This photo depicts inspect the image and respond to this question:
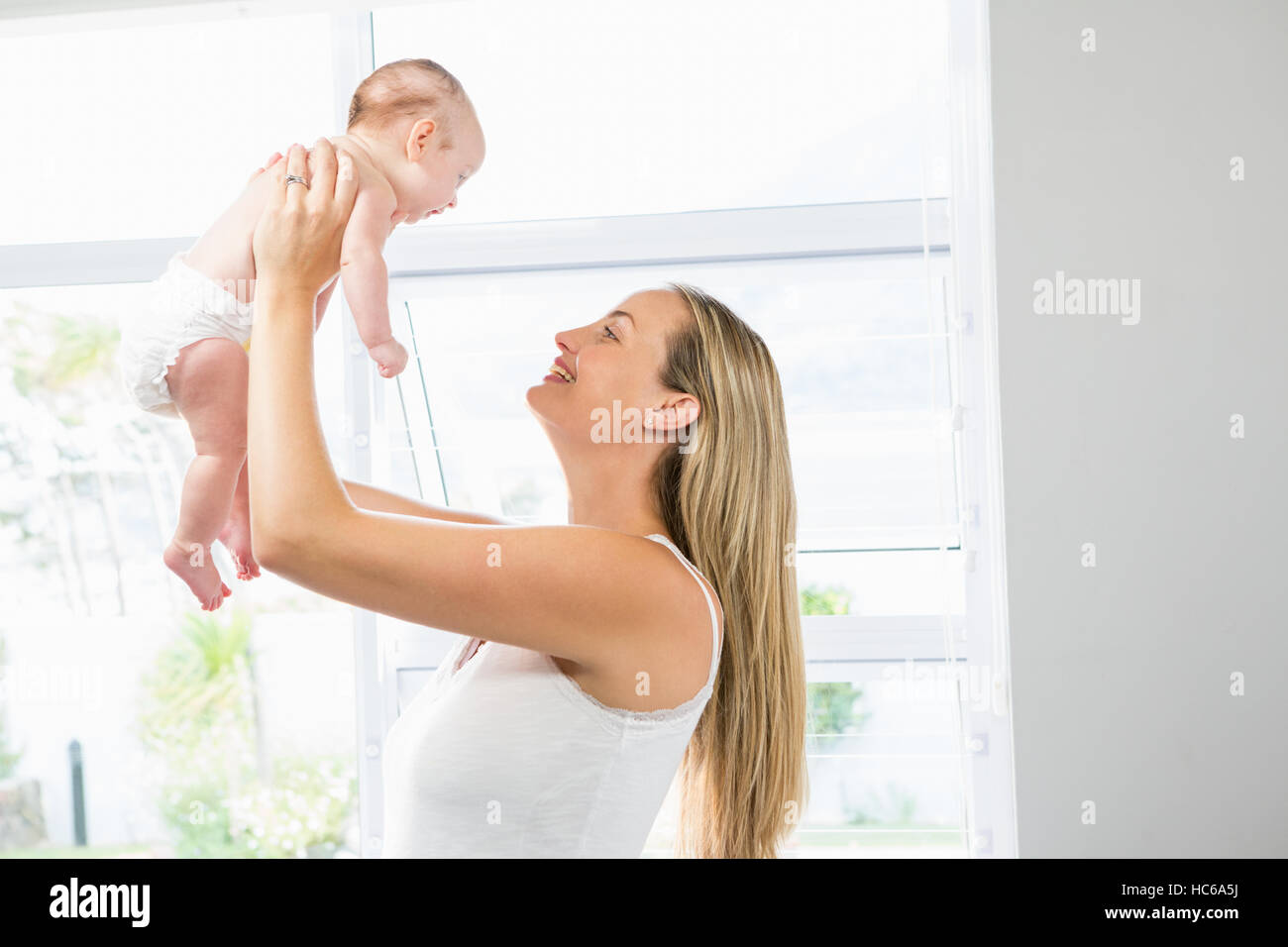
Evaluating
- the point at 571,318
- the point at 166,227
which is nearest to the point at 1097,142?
the point at 571,318

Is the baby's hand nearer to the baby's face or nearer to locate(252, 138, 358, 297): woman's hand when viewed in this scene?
locate(252, 138, 358, 297): woman's hand

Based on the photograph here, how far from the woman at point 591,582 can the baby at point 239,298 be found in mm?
83

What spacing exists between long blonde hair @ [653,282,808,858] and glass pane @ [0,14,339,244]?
1.27 meters

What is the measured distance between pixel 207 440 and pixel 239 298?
0.19 m

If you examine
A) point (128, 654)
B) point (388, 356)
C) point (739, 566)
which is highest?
point (388, 356)

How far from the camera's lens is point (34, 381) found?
2.25m

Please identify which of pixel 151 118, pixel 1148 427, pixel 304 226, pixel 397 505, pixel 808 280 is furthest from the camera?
pixel 151 118

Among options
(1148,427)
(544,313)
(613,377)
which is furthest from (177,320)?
(1148,427)

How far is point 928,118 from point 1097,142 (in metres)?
0.32

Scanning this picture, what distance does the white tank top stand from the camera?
1.14 m

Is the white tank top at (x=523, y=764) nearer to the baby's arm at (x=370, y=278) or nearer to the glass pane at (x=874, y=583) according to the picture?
the baby's arm at (x=370, y=278)

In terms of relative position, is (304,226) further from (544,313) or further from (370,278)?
(544,313)

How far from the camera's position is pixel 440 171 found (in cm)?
137

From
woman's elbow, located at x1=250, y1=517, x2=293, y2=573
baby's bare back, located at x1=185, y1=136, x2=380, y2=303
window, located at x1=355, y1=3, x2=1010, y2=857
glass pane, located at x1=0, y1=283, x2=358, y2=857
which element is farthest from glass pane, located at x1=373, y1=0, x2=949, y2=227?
woman's elbow, located at x1=250, y1=517, x2=293, y2=573
